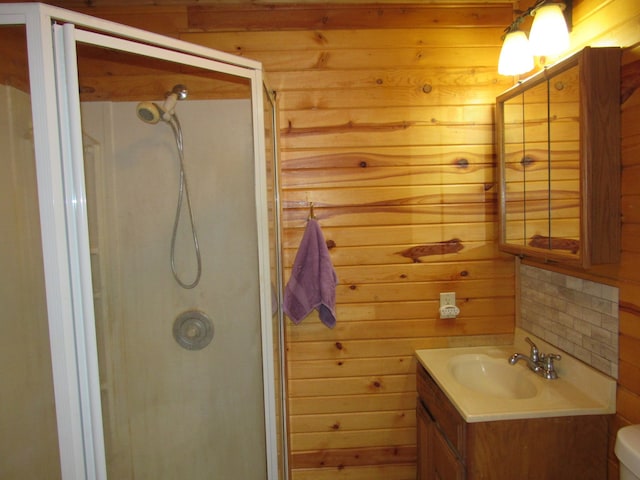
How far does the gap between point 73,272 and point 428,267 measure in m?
1.50

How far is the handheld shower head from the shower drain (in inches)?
36.8

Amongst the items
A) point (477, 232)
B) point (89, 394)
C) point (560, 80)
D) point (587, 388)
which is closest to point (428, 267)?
point (477, 232)

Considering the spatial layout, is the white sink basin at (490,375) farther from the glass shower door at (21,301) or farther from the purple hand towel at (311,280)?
the glass shower door at (21,301)

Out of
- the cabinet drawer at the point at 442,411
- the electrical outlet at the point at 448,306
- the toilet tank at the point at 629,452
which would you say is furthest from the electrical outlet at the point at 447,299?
the toilet tank at the point at 629,452

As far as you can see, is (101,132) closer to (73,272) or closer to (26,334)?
(73,272)

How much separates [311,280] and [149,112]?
3.49 feet

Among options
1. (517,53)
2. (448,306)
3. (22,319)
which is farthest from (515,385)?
(22,319)

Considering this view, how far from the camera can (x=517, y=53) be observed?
1.52 m

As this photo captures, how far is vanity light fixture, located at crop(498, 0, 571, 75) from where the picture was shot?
136 cm

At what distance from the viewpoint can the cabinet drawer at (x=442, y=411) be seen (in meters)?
1.31

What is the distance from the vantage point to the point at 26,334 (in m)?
1.14

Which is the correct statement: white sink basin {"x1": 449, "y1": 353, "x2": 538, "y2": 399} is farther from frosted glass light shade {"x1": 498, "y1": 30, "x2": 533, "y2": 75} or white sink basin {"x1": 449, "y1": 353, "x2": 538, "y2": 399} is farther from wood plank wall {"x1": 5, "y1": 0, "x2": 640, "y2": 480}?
frosted glass light shade {"x1": 498, "y1": 30, "x2": 533, "y2": 75}

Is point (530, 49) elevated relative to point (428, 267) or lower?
elevated

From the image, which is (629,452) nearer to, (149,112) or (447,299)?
(447,299)
